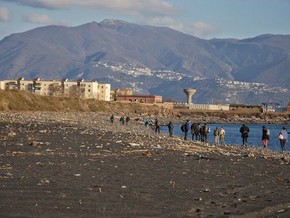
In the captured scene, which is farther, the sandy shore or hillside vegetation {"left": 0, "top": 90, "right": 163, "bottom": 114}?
hillside vegetation {"left": 0, "top": 90, "right": 163, "bottom": 114}

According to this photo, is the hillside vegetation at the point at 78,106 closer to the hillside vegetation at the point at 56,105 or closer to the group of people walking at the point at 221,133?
the hillside vegetation at the point at 56,105

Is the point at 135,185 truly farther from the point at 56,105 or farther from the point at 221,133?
the point at 56,105

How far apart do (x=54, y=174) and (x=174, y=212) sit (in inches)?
212

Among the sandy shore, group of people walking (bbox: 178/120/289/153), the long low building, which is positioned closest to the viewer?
the sandy shore

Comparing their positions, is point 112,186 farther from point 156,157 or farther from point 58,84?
point 58,84

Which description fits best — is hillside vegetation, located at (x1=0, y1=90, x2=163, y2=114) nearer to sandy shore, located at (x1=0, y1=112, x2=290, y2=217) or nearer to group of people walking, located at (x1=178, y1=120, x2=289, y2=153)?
group of people walking, located at (x1=178, y1=120, x2=289, y2=153)

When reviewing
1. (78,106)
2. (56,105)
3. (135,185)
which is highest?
(135,185)

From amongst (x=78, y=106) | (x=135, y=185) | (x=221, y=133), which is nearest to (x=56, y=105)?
(x=78, y=106)

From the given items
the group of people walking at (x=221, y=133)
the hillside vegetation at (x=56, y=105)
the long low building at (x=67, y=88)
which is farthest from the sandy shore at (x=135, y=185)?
the long low building at (x=67, y=88)

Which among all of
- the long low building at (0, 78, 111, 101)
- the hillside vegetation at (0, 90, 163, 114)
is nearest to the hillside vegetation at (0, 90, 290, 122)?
the hillside vegetation at (0, 90, 163, 114)

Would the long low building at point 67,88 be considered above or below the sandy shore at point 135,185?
above

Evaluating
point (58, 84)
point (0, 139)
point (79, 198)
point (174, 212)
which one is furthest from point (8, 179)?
point (58, 84)

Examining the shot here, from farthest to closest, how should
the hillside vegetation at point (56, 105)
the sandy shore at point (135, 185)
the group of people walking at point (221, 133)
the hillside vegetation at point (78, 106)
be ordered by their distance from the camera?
the hillside vegetation at point (78, 106) < the hillside vegetation at point (56, 105) < the group of people walking at point (221, 133) < the sandy shore at point (135, 185)

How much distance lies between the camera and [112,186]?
1419 centimetres
